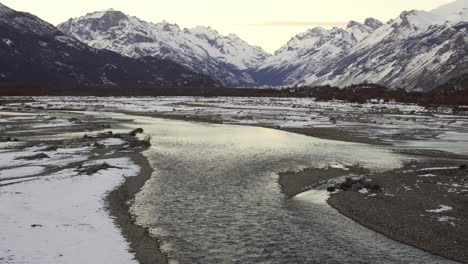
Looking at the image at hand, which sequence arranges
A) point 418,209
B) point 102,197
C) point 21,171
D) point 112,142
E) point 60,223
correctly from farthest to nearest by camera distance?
point 112,142 → point 21,171 → point 102,197 → point 418,209 → point 60,223

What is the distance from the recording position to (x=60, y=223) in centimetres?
2348

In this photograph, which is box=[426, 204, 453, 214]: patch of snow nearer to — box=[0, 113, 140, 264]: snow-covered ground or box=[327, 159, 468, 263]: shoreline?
box=[327, 159, 468, 263]: shoreline

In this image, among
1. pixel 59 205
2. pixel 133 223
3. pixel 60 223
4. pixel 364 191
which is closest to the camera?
pixel 60 223

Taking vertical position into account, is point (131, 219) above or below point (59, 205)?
below

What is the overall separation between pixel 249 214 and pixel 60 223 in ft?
30.3

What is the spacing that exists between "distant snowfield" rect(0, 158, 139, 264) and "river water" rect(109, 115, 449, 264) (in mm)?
2206

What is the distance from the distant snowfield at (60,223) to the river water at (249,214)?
2206mm

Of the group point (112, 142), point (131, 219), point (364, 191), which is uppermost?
point (364, 191)

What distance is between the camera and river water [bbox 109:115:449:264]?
20953mm

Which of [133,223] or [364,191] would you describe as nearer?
[133,223]

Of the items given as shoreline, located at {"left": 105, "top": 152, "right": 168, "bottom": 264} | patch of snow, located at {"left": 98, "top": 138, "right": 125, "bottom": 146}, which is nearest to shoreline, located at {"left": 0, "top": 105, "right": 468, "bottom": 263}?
shoreline, located at {"left": 105, "top": 152, "right": 168, "bottom": 264}

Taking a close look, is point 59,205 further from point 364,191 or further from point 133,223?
point 364,191

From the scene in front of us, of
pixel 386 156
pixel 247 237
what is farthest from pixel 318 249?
pixel 386 156

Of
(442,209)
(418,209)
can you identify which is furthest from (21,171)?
(442,209)
